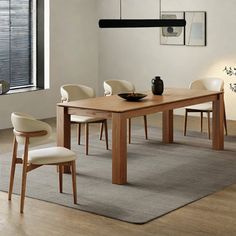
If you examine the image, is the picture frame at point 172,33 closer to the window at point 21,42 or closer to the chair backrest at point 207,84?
the chair backrest at point 207,84

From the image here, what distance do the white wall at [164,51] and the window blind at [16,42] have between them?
4.70 feet

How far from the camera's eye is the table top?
6.53 metres

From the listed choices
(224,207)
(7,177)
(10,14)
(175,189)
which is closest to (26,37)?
(10,14)

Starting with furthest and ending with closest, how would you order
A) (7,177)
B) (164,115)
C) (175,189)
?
(164,115) < (7,177) < (175,189)

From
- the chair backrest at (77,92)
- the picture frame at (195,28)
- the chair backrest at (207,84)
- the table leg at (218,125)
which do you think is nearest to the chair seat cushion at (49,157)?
the chair backrest at (77,92)

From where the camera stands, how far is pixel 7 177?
655 centimetres

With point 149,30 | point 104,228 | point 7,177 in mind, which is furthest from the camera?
point 149,30

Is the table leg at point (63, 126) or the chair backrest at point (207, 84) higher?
the chair backrest at point (207, 84)

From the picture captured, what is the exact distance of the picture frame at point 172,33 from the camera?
33.1ft

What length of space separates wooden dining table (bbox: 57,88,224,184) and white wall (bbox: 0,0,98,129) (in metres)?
2.72

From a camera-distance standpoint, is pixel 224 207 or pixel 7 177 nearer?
pixel 224 207

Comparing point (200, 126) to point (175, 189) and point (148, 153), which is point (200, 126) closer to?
point (148, 153)

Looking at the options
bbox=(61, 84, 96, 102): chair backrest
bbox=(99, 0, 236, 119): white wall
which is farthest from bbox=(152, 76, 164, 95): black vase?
bbox=(99, 0, 236, 119): white wall

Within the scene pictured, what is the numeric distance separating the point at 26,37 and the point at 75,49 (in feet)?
3.03
